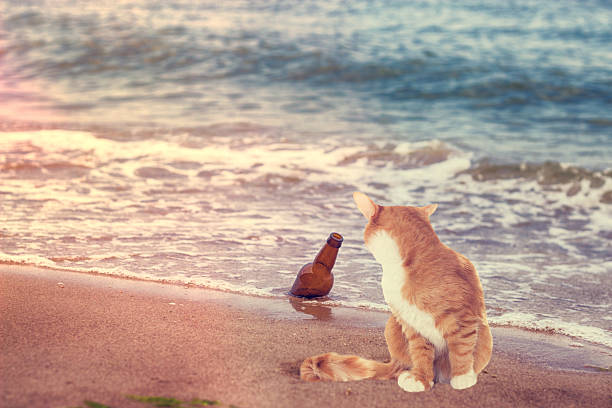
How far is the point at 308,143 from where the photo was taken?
26.9ft

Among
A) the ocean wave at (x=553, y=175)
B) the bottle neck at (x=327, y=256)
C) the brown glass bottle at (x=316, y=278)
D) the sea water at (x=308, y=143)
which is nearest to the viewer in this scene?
the bottle neck at (x=327, y=256)

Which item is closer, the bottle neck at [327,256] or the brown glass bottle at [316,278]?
the bottle neck at [327,256]

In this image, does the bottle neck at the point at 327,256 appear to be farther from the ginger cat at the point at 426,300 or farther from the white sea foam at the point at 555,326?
the ginger cat at the point at 426,300

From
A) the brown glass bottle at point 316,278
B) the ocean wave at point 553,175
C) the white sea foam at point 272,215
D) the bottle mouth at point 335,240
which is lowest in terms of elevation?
the ocean wave at point 553,175

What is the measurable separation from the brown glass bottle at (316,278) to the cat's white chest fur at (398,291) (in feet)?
4.01

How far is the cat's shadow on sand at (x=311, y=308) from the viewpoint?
3.26 metres

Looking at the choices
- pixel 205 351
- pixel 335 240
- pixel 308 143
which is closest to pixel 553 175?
pixel 308 143

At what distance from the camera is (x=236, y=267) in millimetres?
3975

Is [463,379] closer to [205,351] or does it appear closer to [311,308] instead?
[205,351]

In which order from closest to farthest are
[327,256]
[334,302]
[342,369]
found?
[342,369]
[327,256]
[334,302]

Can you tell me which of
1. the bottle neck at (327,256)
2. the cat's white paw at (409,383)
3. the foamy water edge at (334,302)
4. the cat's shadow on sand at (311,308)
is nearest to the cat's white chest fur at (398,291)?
the cat's white paw at (409,383)

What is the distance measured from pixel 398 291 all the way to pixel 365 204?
28cm

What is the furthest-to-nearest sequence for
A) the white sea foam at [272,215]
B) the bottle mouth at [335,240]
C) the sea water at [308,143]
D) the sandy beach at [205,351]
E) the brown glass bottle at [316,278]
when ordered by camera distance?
the sea water at [308,143], the white sea foam at [272,215], the brown glass bottle at [316,278], the bottle mouth at [335,240], the sandy beach at [205,351]

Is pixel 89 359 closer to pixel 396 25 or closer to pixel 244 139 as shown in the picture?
pixel 244 139
